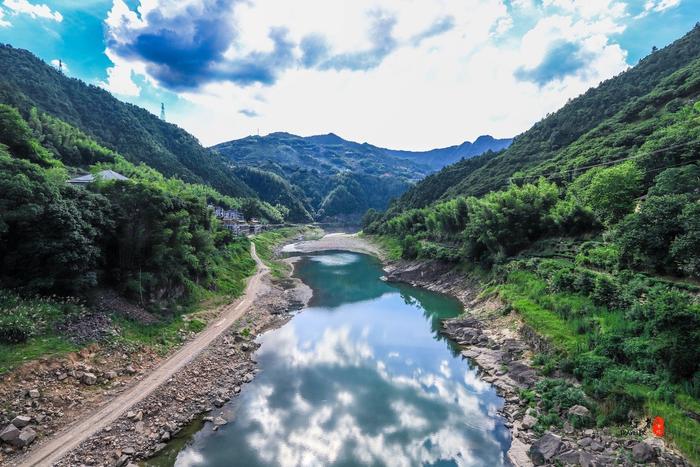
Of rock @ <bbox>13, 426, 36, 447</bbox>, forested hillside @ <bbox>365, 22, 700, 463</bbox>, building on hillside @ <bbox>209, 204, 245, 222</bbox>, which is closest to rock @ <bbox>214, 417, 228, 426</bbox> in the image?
rock @ <bbox>13, 426, 36, 447</bbox>

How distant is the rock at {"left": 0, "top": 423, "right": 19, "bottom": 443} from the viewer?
1420cm

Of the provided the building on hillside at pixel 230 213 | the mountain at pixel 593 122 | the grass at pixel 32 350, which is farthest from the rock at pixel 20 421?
the building on hillside at pixel 230 213

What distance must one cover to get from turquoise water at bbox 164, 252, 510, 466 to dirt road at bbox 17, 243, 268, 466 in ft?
12.6

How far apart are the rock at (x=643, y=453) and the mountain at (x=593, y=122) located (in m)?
58.7

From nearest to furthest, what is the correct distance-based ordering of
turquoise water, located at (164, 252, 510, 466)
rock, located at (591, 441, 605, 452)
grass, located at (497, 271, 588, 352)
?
rock, located at (591, 441, 605, 452) → turquoise water, located at (164, 252, 510, 466) → grass, located at (497, 271, 588, 352)

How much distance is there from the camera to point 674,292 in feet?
60.7

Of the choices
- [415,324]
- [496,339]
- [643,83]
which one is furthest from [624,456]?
[643,83]

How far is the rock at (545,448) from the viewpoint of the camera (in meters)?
15.7

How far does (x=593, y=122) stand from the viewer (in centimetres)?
9356

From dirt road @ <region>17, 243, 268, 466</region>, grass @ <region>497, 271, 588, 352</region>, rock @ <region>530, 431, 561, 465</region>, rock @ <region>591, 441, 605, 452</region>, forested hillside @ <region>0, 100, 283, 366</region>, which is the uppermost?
forested hillside @ <region>0, 100, 283, 366</region>

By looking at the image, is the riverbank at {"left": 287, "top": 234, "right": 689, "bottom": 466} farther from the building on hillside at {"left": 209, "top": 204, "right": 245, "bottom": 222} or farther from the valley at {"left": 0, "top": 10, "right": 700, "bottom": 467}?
the building on hillside at {"left": 209, "top": 204, "right": 245, "bottom": 222}

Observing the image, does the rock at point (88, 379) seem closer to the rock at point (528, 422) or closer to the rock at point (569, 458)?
the rock at point (528, 422)

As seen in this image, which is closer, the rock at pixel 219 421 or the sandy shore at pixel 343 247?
the rock at pixel 219 421

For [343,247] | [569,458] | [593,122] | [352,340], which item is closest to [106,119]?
[343,247]
